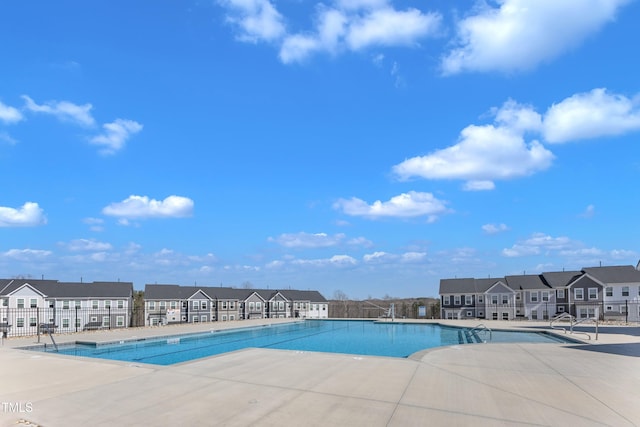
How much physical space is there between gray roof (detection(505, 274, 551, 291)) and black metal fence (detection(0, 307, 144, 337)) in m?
41.8

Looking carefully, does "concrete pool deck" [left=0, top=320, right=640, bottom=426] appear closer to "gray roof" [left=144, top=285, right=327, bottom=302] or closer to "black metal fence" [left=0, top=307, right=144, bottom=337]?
"black metal fence" [left=0, top=307, right=144, bottom=337]

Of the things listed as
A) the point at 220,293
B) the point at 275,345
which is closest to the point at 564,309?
the point at 275,345

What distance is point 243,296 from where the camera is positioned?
179 feet

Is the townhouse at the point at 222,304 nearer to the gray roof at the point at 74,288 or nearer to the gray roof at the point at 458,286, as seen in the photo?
the gray roof at the point at 74,288

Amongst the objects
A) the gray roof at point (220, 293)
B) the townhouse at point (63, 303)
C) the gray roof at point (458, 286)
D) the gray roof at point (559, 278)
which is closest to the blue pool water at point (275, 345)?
the gray roof at point (458, 286)

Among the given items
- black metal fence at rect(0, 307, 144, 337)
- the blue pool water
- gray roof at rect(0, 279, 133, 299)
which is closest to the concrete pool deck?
the blue pool water

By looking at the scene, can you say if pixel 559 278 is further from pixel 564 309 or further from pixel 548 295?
pixel 564 309

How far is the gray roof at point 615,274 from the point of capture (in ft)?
128

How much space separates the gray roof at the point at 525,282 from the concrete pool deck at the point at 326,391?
111ft

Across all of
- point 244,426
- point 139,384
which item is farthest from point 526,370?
point 139,384

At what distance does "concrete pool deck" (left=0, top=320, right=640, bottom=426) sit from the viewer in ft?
20.5

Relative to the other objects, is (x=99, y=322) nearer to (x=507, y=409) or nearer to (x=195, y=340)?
(x=195, y=340)

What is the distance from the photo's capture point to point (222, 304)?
2036 inches

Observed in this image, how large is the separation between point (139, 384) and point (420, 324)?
26.5 meters
